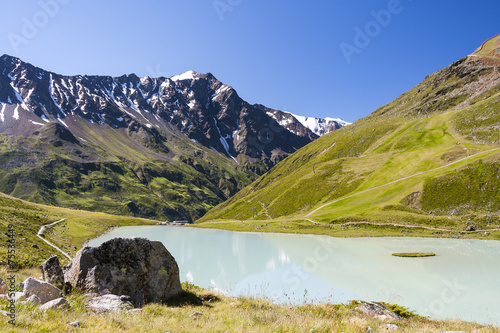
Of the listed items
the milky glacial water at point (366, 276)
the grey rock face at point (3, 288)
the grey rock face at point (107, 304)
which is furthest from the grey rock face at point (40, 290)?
the milky glacial water at point (366, 276)

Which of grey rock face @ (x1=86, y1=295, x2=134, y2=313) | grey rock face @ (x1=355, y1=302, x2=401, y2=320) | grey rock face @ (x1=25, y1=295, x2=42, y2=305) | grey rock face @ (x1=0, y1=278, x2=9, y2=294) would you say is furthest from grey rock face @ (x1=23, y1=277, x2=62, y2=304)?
grey rock face @ (x1=355, y1=302, x2=401, y2=320)

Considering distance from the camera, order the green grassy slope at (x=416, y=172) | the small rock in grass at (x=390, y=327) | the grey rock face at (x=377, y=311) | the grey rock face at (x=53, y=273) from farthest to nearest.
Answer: the green grassy slope at (x=416, y=172) → the grey rock face at (x=377, y=311) → the grey rock face at (x=53, y=273) → the small rock in grass at (x=390, y=327)

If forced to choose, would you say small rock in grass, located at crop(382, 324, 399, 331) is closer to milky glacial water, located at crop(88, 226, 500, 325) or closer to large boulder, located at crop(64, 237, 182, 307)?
milky glacial water, located at crop(88, 226, 500, 325)

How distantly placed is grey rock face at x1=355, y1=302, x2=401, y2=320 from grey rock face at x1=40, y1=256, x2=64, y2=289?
15335 mm

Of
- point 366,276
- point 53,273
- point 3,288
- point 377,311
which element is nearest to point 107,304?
point 3,288

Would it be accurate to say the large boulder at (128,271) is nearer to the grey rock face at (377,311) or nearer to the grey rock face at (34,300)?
the grey rock face at (34,300)

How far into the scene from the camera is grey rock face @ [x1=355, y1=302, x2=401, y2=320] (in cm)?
1349

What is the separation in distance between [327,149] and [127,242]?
186143 mm

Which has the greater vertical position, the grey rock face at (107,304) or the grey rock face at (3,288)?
the grey rock face at (3,288)

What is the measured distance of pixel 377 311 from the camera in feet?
46.5

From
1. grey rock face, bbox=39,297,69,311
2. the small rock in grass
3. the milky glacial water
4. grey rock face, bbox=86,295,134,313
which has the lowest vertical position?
the milky glacial water

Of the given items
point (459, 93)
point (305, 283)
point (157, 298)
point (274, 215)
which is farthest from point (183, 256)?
point (459, 93)

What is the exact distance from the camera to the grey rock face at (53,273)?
507 inches

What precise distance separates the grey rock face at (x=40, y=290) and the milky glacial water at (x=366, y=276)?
11243mm
